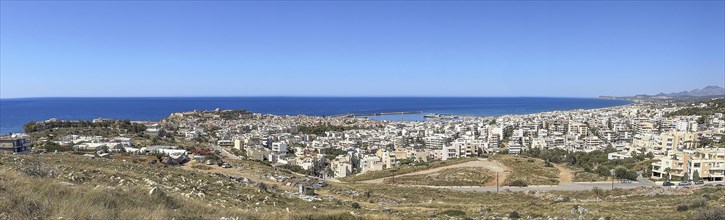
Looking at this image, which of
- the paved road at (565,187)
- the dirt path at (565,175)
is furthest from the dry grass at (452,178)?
the dirt path at (565,175)

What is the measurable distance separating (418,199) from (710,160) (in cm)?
3271

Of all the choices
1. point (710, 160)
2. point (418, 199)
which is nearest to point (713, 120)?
point (710, 160)

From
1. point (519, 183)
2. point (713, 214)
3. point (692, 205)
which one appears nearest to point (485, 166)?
point (519, 183)

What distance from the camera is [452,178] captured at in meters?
39.0

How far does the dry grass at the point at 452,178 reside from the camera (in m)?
37.4

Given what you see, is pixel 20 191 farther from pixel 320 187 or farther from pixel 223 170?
pixel 223 170

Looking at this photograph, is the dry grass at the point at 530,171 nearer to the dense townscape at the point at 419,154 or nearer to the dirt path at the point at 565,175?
the dense townscape at the point at 419,154

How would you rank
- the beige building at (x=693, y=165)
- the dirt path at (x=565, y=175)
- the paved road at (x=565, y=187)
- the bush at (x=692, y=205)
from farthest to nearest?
the beige building at (x=693, y=165), the dirt path at (x=565, y=175), the paved road at (x=565, y=187), the bush at (x=692, y=205)

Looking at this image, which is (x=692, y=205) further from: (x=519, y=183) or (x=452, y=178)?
(x=452, y=178)

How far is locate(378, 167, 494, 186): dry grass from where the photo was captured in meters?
37.4

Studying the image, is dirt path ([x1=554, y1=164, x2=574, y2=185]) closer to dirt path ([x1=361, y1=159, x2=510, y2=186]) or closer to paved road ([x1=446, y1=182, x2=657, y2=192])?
paved road ([x1=446, y1=182, x2=657, y2=192])

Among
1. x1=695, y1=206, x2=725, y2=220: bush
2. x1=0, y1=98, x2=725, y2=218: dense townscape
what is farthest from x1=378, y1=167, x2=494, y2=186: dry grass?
x1=695, y1=206, x2=725, y2=220: bush

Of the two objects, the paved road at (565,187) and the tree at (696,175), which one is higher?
the paved road at (565,187)

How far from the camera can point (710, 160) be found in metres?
41.7
